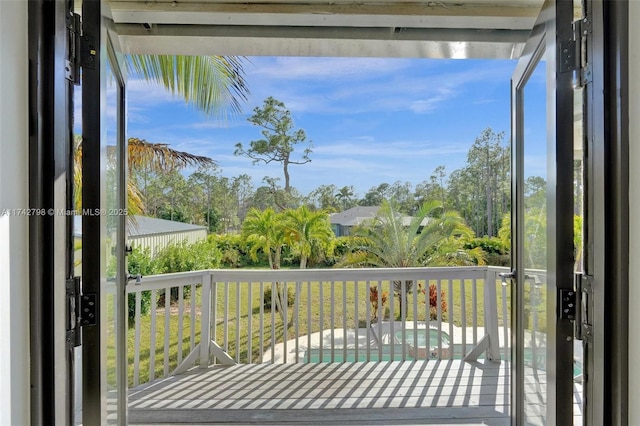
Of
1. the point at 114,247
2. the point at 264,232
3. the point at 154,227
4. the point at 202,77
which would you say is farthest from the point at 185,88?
the point at 114,247

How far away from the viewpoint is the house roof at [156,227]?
371 centimetres

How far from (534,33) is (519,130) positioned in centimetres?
40

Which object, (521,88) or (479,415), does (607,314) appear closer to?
(521,88)

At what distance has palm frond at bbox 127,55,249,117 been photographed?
2.91 meters

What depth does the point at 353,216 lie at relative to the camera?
467 cm

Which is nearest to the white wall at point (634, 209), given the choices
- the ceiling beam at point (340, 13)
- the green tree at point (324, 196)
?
the ceiling beam at point (340, 13)

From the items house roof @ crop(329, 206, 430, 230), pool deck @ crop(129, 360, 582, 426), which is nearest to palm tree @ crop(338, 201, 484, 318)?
house roof @ crop(329, 206, 430, 230)

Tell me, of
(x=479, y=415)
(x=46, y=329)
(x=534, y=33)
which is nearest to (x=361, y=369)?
(x=479, y=415)

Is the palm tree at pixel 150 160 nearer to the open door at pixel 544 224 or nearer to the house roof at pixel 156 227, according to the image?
the house roof at pixel 156 227

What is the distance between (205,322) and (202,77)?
249 centimetres

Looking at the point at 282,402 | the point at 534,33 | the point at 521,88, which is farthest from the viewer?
the point at 282,402

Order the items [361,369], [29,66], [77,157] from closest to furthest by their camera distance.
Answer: [29,66]
[77,157]
[361,369]

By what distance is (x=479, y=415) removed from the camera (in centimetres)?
198

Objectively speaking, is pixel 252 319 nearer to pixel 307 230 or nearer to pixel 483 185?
pixel 307 230
